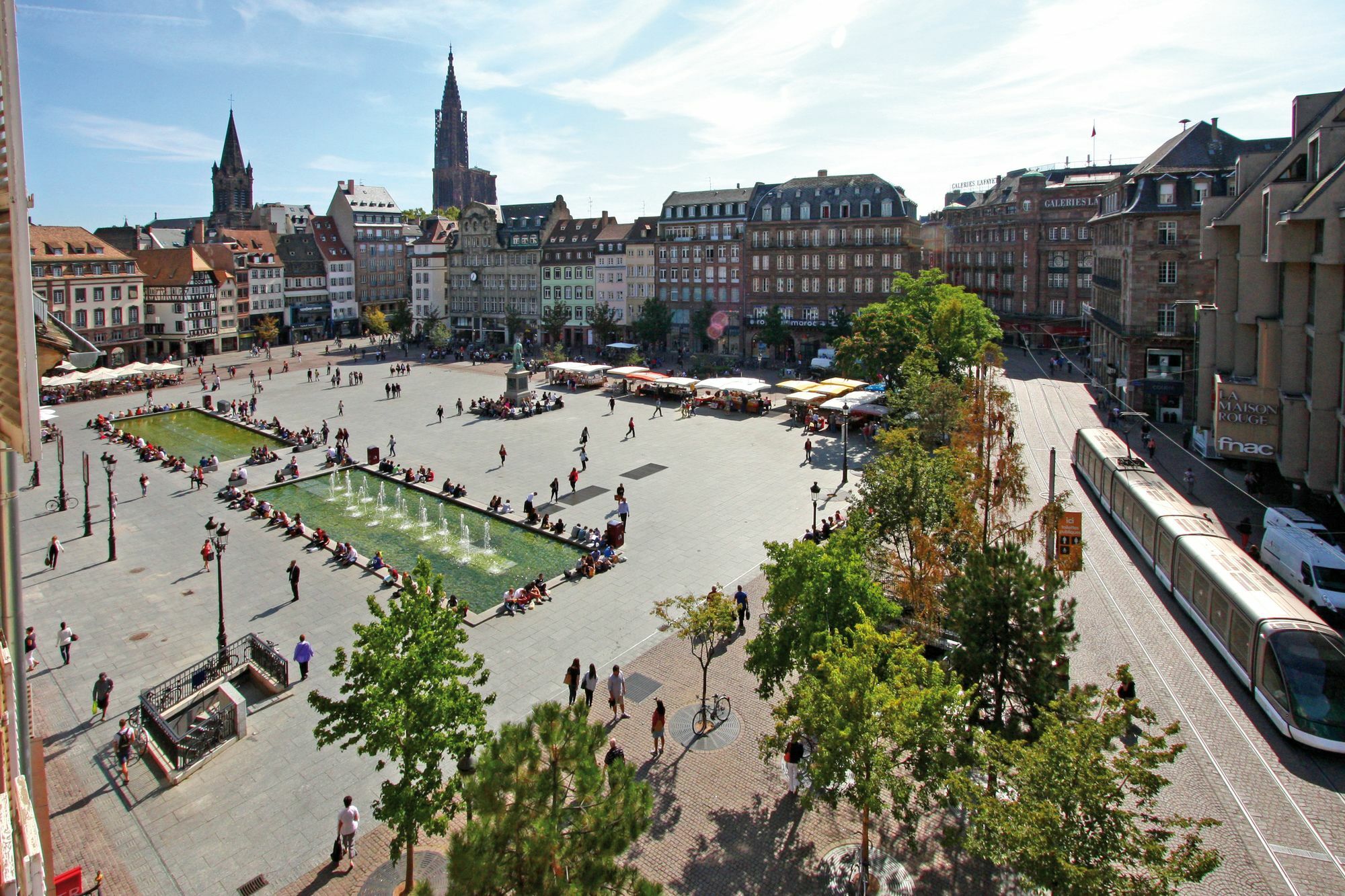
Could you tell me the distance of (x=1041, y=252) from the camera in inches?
3337

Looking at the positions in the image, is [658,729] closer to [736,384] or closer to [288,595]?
[288,595]

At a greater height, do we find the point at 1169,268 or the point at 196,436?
the point at 1169,268

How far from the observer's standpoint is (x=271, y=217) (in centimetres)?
13075

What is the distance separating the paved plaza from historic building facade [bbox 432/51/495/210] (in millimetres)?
143780

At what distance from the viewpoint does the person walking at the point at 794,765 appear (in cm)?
1702

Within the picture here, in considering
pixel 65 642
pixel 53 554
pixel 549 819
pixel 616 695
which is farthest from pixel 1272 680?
pixel 53 554

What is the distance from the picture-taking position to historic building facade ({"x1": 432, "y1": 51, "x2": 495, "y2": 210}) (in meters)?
189

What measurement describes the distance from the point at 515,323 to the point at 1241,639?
8205 cm

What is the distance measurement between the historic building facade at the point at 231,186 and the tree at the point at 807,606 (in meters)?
147

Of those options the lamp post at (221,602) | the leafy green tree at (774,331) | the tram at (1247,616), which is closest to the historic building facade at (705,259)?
the leafy green tree at (774,331)

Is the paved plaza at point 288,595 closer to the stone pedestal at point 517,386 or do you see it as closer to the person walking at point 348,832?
the person walking at point 348,832

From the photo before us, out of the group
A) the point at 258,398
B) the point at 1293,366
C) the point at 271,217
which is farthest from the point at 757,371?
the point at 271,217

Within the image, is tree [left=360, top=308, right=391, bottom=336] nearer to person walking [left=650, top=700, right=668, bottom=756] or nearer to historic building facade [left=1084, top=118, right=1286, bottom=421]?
historic building facade [left=1084, top=118, right=1286, bottom=421]

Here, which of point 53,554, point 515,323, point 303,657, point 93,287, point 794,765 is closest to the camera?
point 794,765
